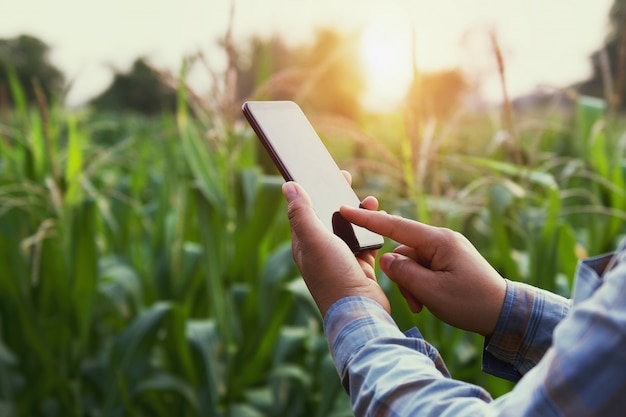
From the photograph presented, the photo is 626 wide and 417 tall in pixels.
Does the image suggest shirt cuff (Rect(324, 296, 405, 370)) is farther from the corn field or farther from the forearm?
the corn field

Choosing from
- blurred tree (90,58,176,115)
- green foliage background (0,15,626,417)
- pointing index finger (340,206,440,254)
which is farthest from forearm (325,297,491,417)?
blurred tree (90,58,176,115)

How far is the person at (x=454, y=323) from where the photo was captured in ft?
1.63

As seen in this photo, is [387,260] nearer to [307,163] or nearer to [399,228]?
[399,228]

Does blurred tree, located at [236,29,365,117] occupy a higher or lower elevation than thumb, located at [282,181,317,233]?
lower

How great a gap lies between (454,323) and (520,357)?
0.09 m

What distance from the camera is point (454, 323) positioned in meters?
0.82

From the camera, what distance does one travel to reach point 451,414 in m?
0.58

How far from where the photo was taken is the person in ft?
1.63

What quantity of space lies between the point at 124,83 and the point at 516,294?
85.8ft

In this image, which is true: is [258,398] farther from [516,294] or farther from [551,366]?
[551,366]

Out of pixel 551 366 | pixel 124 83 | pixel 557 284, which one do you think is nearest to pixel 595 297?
pixel 551 366

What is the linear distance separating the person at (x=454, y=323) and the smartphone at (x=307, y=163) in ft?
0.13

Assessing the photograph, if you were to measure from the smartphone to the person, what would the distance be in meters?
0.04

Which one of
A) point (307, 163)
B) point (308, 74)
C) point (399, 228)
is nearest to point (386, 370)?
point (399, 228)
